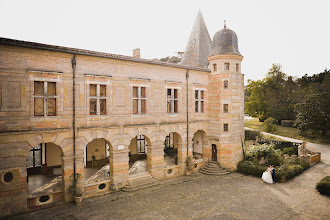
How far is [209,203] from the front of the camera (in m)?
13.1

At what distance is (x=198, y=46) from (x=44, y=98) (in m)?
17.4

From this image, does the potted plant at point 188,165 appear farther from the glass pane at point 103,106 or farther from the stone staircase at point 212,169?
the glass pane at point 103,106

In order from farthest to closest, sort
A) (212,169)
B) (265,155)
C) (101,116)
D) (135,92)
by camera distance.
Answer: (265,155)
(212,169)
(135,92)
(101,116)

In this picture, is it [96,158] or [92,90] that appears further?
[96,158]

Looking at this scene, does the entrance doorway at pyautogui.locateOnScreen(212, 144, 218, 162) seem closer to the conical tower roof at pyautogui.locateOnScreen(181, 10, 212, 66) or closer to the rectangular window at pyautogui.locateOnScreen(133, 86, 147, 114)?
the rectangular window at pyautogui.locateOnScreen(133, 86, 147, 114)

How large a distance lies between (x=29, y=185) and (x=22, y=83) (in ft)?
25.4

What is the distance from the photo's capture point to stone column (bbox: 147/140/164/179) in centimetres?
1648

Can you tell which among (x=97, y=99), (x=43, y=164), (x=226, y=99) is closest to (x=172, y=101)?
(x=226, y=99)

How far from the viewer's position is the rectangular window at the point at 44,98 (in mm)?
12289

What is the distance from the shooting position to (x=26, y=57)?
38.3ft

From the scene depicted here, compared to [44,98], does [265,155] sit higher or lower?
lower

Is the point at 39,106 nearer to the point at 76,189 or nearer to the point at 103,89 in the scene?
the point at 103,89

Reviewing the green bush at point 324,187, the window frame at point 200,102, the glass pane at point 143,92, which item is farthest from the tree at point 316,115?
the glass pane at point 143,92

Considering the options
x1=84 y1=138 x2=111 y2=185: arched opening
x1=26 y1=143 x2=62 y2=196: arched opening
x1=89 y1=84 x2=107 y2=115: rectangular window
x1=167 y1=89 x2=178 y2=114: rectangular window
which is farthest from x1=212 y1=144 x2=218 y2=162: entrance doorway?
x1=26 y1=143 x2=62 y2=196: arched opening
